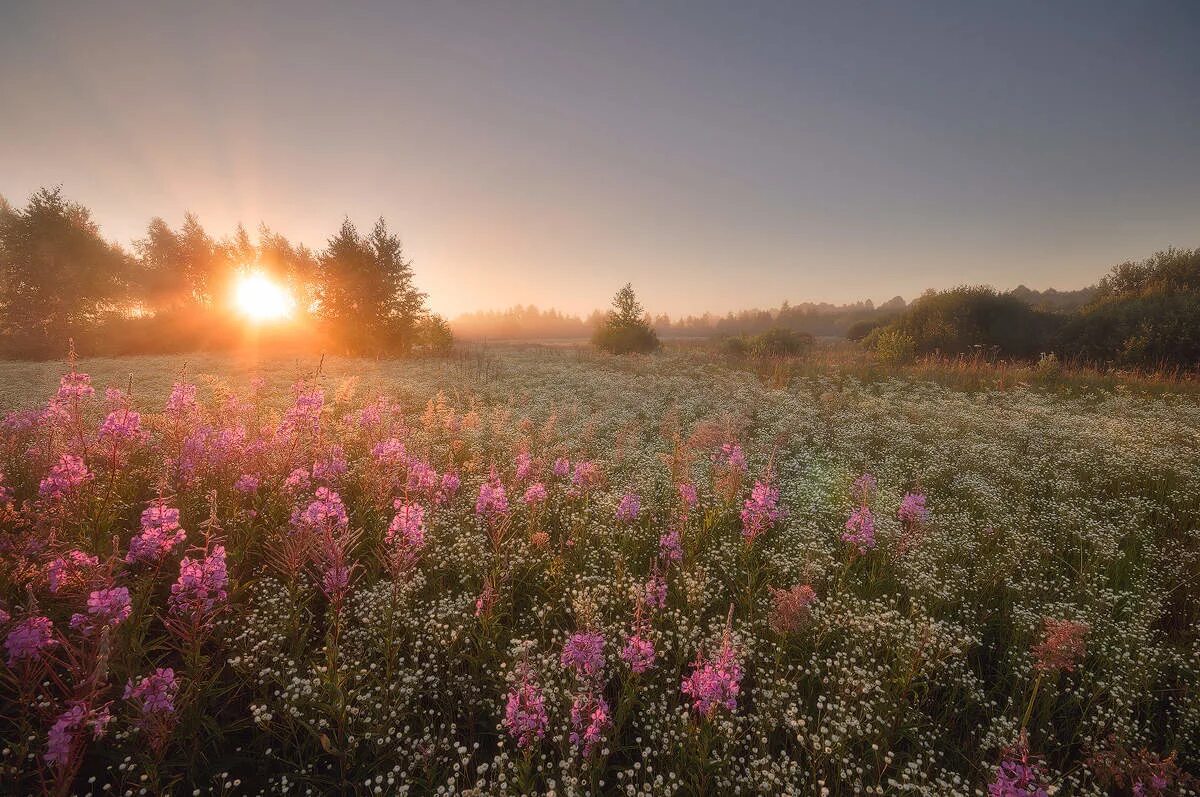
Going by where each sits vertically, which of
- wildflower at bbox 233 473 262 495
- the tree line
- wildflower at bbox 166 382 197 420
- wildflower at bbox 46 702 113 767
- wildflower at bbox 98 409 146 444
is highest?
the tree line

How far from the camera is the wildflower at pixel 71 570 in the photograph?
10.2 ft

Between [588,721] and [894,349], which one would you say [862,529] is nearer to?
[588,721]

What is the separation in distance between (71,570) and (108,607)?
52.2 inches

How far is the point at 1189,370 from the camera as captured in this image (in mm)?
20031

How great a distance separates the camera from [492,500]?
199 inches

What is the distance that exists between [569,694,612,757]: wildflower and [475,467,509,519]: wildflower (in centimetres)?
236

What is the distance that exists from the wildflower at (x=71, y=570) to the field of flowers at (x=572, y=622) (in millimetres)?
43

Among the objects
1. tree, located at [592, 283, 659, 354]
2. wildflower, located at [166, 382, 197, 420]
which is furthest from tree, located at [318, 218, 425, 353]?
wildflower, located at [166, 382, 197, 420]

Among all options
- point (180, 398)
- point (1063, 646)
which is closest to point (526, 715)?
point (1063, 646)

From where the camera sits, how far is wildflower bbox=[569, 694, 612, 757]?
2789 mm

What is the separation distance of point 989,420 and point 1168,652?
9458 mm

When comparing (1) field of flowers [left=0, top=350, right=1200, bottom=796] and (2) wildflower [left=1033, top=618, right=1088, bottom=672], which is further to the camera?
(2) wildflower [left=1033, top=618, right=1088, bottom=672]

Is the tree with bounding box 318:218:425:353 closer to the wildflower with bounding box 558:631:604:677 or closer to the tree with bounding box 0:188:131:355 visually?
the tree with bounding box 0:188:131:355

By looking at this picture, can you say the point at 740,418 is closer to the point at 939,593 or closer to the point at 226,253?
the point at 939,593
